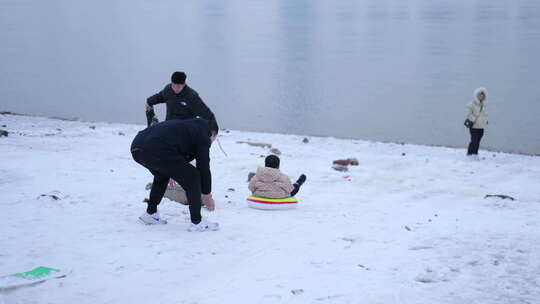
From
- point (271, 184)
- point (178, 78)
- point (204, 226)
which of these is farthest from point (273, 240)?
point (178, 78)

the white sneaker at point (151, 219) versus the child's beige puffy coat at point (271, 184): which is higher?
the child's beige puffy coat at point (271, 184)

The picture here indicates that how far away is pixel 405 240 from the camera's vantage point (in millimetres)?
6652

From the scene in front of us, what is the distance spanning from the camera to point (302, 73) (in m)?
38.2

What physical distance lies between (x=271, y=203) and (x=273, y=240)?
1.69 meters

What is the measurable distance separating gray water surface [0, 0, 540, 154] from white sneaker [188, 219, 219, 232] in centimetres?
1455

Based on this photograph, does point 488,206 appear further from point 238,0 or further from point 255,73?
point 238,0

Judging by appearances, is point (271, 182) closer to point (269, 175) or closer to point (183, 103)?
point (269, 175)

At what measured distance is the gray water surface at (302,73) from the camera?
24.2 meters

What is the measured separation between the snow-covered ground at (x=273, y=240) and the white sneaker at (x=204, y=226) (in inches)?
3.7

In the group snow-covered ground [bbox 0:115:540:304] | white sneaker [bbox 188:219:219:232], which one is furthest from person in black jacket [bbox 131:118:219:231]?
snow-covered ground [bbox 0:115:540:304]

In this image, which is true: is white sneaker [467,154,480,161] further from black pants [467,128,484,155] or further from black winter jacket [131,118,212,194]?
black winter jacket [131,118,212,194]

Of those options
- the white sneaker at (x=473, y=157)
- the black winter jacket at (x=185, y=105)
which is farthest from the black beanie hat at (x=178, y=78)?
the white sneaker at (x=473, y=157)

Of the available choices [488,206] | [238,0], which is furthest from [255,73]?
[238,0]

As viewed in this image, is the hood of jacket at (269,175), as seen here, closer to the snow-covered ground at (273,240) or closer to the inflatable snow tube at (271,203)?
the inflatable snow tube at (271,203)
